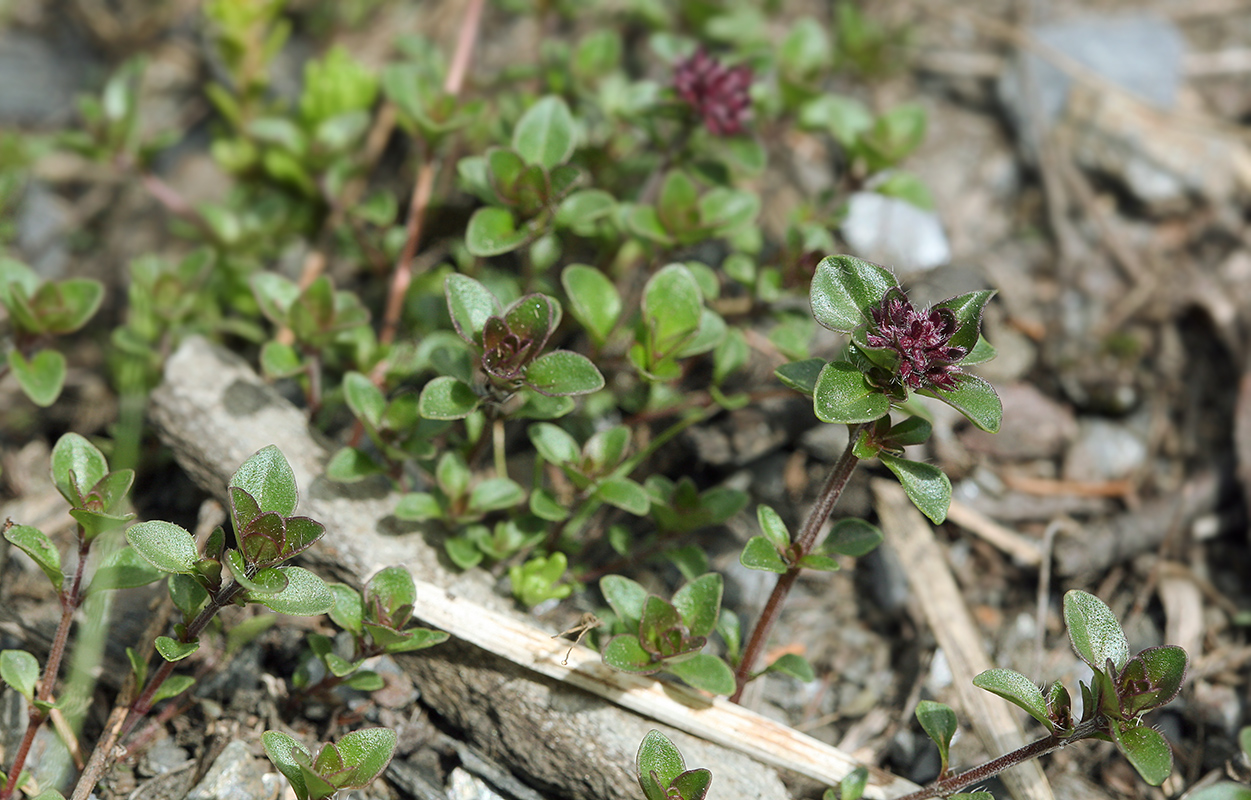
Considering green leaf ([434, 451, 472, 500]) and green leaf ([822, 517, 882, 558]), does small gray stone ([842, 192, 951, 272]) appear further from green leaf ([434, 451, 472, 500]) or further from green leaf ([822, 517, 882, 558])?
green leaf ([434, 451, 472, 500])

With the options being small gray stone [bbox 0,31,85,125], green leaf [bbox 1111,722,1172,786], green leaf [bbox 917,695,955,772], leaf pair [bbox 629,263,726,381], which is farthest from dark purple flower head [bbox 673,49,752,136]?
small gray stone [bbox 0,31,85,125]

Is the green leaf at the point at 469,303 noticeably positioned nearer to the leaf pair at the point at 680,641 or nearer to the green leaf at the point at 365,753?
the leaf pair at the point at 680,641

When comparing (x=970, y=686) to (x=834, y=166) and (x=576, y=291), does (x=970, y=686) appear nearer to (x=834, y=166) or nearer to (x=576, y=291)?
(x=576, y=291)

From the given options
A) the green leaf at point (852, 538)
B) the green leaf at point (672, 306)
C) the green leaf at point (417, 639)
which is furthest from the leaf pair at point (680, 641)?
the green leaf at point (672, 306)

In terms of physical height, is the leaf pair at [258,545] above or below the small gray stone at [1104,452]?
above

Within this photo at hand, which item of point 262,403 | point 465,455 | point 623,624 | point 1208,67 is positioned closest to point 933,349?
point 623,624

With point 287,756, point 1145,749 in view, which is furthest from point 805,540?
point 287,756
